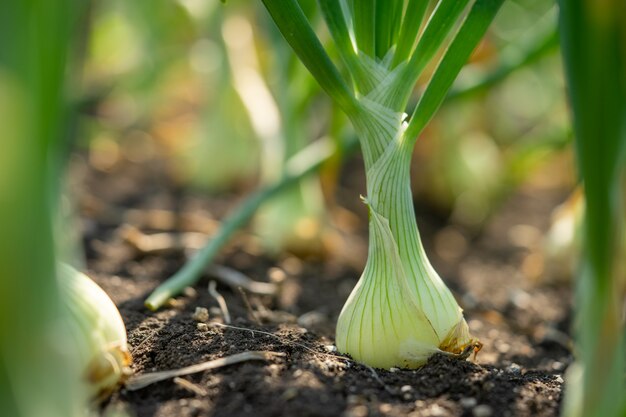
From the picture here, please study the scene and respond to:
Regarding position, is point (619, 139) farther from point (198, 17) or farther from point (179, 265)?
point (198, 17)

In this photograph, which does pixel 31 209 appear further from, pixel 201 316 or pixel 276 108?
pixel 276 108

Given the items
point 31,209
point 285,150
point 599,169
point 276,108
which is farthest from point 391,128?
point 276,108

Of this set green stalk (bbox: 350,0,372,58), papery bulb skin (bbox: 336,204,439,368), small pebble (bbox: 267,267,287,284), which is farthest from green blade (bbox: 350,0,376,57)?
small pebble (bbox: 267,267,287,284)

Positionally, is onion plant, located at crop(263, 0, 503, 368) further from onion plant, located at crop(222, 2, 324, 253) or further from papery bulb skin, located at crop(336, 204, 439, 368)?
onion plant, located at crop(222, 2, 324, 253)

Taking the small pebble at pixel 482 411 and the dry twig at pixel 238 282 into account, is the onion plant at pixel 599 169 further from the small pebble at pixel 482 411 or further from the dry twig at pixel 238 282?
the dry twig at pixel 238 282

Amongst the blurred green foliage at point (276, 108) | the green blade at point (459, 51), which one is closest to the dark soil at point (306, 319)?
the blurred green foliage at point (276, 108)

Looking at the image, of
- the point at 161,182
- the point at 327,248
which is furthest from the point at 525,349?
the point at 161,182

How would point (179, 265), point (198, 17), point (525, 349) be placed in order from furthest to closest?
point (198, 17) < point (179, 265) < point (525, 349)
